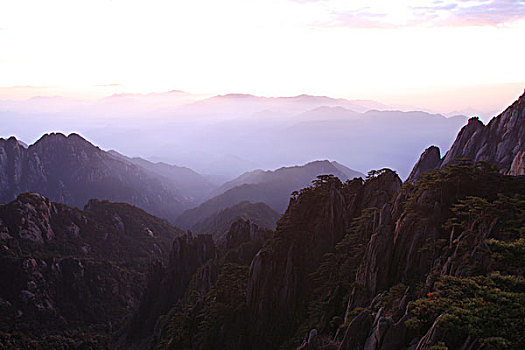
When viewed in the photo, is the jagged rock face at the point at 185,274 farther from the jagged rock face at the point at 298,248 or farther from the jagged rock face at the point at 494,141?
the jagged rock face at the point at 494,141

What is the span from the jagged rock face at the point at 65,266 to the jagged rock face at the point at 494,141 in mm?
92732

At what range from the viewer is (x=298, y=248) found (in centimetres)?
4412

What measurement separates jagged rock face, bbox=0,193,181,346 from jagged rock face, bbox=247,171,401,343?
238ft

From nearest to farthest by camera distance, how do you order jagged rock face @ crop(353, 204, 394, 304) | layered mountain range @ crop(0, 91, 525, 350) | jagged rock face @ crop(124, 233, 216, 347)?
layered mountain range @ crop(0, 91, 525, 350) → jagged rock face @ crop(353, 204, 394, 304) → jagged rock face @ crop(124, 233, 216, 347)

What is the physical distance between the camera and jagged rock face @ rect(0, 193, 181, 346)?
9875 cm

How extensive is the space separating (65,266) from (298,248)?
95.5m

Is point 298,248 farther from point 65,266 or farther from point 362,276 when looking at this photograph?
point 65,266

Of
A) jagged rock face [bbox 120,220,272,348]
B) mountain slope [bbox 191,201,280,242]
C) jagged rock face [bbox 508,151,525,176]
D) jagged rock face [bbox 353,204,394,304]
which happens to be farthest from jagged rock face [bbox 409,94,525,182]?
mountain slope [bbox 191,201,280,242]

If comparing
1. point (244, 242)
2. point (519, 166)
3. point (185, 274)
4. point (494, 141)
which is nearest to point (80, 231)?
point (185, 274)

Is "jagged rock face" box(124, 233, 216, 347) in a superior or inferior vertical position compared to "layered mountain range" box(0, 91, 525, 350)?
inferior

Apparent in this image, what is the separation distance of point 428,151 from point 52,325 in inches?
3939

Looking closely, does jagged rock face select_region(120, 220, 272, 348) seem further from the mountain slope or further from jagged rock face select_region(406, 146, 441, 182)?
the mountain slope

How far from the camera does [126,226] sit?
15975 centimetres

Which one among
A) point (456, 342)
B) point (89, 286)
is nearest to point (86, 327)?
point (89, 286)
